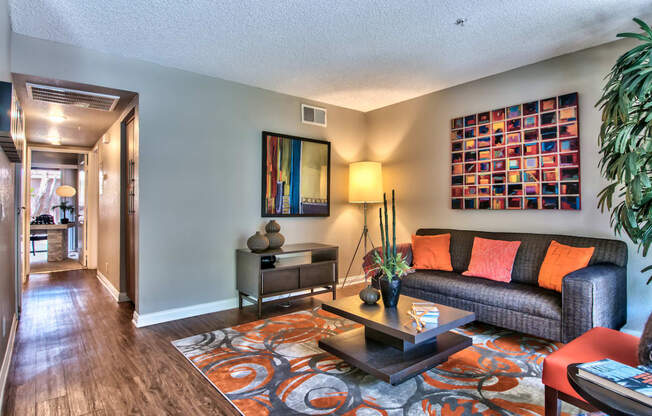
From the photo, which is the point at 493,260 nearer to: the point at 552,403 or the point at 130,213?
the point at 552,403

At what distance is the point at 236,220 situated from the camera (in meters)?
4.18

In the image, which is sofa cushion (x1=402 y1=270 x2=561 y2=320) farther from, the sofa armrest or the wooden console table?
the wooden console table

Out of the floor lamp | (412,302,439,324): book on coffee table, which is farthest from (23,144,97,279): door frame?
(412,302,439,324): book on coffee table

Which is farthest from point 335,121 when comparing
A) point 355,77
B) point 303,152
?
point 355,77

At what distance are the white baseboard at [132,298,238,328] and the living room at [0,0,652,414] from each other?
14 mm

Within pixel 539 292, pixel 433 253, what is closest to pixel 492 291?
pixel 539 292

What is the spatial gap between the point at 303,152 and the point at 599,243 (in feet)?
10.8

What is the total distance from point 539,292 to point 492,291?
0.35 m

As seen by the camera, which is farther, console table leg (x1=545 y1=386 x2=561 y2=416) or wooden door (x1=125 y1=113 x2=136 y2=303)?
wooden door (x1=125 y1=113 x2=136 y2=303)

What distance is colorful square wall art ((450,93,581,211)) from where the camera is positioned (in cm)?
337

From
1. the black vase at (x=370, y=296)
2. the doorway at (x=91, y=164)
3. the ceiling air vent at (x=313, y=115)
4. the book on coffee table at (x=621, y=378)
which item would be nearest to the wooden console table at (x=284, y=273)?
the doorway at (x=91, y=164)

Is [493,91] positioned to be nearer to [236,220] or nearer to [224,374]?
[236,220]

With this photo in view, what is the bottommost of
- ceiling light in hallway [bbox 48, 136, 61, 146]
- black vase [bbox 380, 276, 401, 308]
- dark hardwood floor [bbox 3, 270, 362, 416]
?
dark hardwood floor [bbox 3, 270, 362, 416]

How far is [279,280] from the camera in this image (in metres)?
3.87
